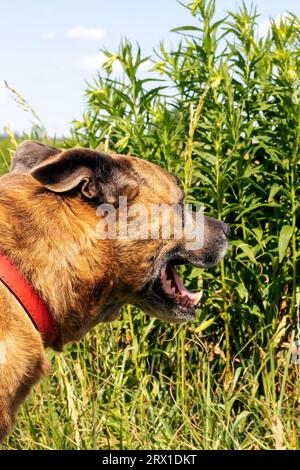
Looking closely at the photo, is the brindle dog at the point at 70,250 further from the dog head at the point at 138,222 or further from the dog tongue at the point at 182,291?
the dog tongue at the point at 182,291

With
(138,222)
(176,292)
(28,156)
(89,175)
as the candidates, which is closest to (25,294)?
(89,175)

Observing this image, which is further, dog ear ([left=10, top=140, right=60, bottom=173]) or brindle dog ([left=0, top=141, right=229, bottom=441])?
dog ear ([left=10, top=140, right=60, bottom=173])

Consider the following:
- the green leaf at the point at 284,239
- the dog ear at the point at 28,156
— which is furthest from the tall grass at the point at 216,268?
the dog ear at the point at 28,156

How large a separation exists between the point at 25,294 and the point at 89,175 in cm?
62

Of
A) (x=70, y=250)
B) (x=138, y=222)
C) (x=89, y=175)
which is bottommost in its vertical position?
(x=70, y=250)

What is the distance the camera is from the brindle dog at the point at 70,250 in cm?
346

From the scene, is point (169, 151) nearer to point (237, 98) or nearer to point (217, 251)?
point (237, 98)

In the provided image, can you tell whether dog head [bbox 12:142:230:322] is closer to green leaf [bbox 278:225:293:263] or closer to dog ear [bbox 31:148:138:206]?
dog ear [bbox 31:148:138:206]

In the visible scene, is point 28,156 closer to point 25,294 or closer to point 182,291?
point 25,294

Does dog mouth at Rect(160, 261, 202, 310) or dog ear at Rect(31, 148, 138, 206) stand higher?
dog ear at Rect(31, 148, 138, 206)

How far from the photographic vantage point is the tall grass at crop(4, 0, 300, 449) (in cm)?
486

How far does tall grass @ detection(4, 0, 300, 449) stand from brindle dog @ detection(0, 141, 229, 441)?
82 cm

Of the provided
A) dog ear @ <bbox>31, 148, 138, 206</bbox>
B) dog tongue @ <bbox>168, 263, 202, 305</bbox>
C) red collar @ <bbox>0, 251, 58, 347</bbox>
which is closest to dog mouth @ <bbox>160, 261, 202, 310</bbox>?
dog tongue @ <bbox>168, 263, 202, 305</bbox>

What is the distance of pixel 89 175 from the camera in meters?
3.68
